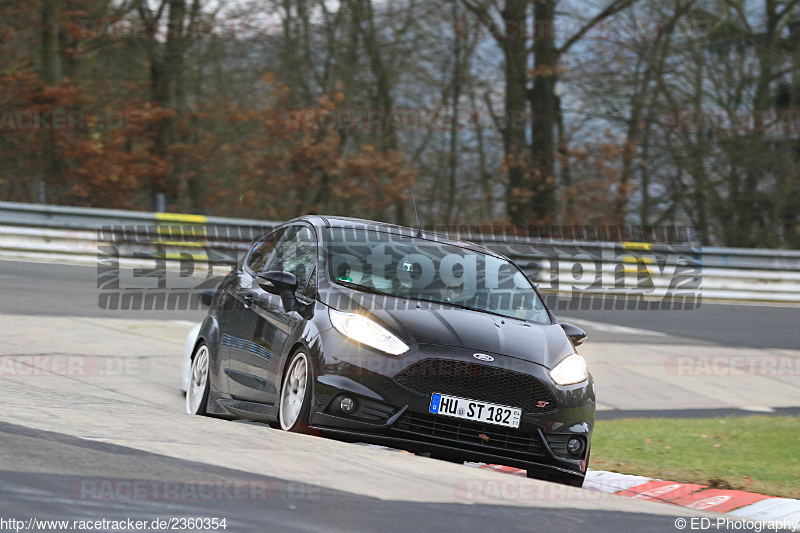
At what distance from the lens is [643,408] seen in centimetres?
1043

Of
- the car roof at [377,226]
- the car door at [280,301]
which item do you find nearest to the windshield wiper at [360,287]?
the car door at [280,301]

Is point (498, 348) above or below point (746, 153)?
below

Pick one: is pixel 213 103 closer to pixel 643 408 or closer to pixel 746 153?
pixel 746 153

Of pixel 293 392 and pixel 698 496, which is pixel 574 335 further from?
pixel 293 392

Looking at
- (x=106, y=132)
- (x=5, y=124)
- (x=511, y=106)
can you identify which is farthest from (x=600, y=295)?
(x=5, y=124)

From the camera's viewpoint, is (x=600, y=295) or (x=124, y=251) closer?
(x=124, y=251)

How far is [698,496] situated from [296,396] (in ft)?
8.38

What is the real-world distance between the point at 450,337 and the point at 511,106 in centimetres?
2061

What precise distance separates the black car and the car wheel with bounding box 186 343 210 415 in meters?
0.16

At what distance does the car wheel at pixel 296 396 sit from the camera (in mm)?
6180

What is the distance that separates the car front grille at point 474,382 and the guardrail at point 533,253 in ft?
38.8

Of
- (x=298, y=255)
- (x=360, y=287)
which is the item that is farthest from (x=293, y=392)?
(x=298, y=255)

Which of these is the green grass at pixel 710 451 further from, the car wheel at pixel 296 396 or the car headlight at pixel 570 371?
the car wheel at pixel 296 396

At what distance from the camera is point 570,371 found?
649cm
